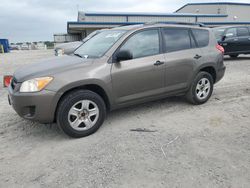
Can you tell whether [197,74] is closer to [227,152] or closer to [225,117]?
[225,117]

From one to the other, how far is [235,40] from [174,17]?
2237 centimetres

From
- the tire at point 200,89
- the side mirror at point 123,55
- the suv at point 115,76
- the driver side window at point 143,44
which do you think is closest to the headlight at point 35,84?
the suv at point 115,76

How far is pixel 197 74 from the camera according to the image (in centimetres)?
485

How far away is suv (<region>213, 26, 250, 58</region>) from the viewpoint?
11.4 meters

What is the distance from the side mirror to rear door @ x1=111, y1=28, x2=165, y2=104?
10 centimetres

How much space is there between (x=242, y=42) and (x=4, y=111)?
438 inches

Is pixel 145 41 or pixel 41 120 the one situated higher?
pixel 145 41

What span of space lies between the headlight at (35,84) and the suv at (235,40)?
10454mm

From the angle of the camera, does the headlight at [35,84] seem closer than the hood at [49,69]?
Yes

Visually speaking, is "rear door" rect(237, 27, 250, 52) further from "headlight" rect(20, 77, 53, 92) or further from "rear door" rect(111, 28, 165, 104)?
"headlight" rect(20, 77, 53, 92)

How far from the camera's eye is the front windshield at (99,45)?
13.0 ft

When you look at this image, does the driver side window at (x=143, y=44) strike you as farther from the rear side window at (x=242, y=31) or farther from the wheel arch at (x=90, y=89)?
the rear side window at (x=242, y=31)

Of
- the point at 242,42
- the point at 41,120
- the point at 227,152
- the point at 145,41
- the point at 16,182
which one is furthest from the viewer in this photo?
the point at 242,42

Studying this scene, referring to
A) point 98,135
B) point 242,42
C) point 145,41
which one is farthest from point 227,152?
point 242,42
